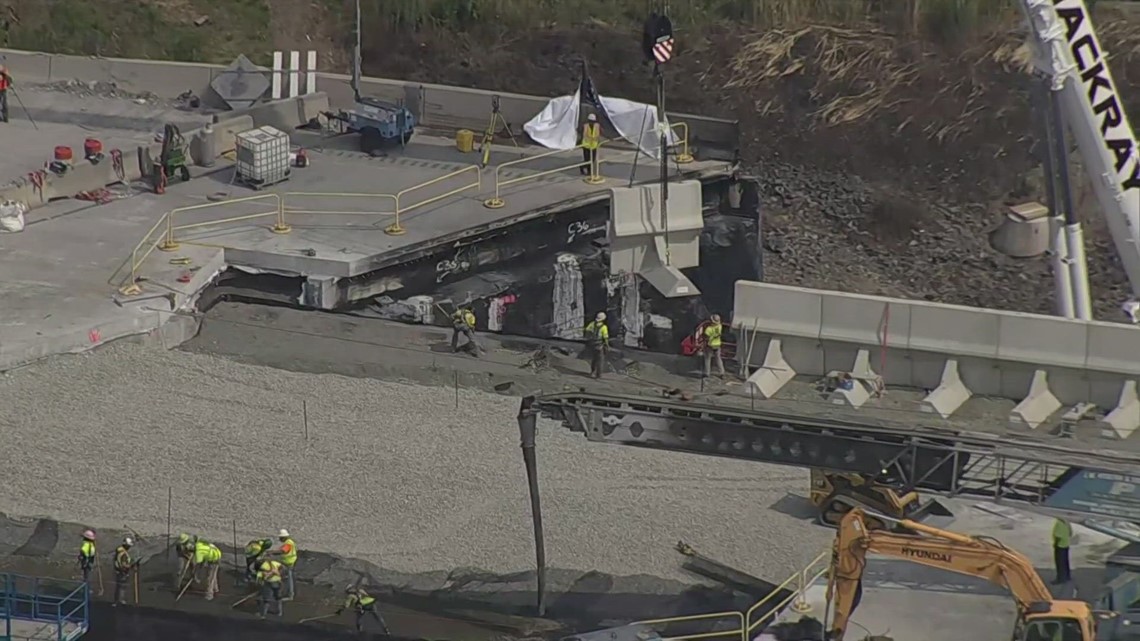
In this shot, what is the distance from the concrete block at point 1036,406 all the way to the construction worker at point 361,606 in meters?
11.7

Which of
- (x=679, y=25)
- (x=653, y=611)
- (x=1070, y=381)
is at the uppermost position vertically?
(x=679, y=25)

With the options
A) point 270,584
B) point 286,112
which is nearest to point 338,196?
point 286,112

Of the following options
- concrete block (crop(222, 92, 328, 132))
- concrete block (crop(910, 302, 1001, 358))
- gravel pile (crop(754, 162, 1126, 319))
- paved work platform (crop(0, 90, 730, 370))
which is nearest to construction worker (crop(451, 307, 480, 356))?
paved work platform (crop(0, 90, 730, 370))

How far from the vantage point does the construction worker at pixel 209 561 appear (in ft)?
82.7

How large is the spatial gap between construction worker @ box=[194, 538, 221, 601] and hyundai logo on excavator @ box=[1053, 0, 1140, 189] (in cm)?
1455

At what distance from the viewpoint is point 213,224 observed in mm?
37094

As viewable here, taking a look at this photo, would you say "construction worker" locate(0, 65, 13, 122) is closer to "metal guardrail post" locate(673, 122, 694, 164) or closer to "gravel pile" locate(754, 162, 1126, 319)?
"metal guardrail post" locate(673, 122, 694, 164)

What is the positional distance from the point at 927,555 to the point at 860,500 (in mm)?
4505

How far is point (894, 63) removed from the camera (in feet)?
142

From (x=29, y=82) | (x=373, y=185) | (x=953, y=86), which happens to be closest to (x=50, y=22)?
(x=29, y=82)

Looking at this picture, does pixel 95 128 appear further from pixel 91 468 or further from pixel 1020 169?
pixel 1020 169

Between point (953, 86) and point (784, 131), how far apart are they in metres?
3.82

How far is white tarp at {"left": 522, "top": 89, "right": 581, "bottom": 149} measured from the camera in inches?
1652

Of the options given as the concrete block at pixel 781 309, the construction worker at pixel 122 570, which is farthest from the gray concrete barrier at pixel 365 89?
the construction worker at pixel 122 570
